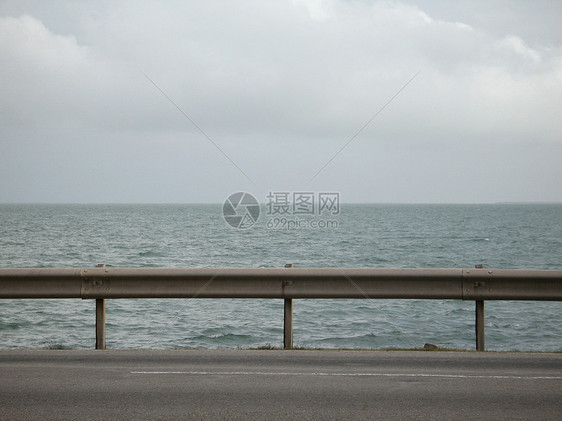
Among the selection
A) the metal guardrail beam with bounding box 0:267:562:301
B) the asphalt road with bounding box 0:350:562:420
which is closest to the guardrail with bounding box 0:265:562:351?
the metal guardrail beam with bounding box 0:267:562:301

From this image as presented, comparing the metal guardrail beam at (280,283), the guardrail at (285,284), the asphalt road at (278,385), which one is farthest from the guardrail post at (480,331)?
the asphalt road at (278,385)

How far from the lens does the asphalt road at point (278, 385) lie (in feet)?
18.4

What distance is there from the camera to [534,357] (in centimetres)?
820

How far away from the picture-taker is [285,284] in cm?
889

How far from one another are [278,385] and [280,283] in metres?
2.50

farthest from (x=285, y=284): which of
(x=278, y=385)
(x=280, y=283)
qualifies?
(x=278, y=385)

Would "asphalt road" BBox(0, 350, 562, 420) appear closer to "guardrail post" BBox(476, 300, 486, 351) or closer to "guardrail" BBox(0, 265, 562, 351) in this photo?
"guardrail post" BBox(476, 300, 486, 351)

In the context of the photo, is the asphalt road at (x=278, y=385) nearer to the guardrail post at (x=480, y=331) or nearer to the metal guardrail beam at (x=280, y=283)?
the guardrail post at (x=480, y=331)

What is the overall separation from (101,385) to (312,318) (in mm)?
9972

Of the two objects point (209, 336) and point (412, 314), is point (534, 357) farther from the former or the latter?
point (412, 314)

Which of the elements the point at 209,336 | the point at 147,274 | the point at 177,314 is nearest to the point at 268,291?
the point at 147,274

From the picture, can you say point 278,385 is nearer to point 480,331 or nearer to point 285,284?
point 285,284

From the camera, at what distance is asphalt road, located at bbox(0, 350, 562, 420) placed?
5617 millimetres

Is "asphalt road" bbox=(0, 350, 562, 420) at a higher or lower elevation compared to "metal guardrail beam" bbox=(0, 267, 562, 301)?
lower
